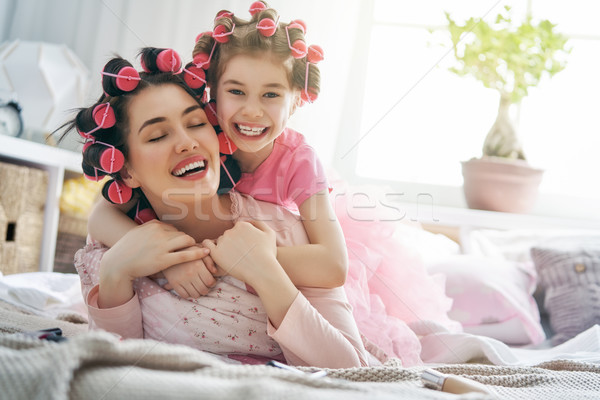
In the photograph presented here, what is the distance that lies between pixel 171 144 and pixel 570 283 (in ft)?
3.72

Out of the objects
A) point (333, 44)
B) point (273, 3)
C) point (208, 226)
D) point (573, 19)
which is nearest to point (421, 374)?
point (208, 226)

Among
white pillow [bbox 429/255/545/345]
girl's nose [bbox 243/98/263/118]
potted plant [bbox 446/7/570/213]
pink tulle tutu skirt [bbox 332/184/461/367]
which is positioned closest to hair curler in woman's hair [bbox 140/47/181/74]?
girl's nose [bbox 243/98/263/118]

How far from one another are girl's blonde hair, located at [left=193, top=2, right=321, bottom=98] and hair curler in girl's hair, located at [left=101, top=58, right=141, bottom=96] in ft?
0.31

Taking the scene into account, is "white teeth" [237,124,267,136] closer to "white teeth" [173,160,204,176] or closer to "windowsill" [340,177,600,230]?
"white teeth" [173,160,204,176]

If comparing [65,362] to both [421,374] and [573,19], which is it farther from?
[573,19]

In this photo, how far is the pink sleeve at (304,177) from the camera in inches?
31.6

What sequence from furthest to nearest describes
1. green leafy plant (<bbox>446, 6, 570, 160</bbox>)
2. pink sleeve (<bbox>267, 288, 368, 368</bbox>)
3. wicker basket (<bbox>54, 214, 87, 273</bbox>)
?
green leafy plant (<bbox>446, 6, 570, 160</bbox>), wicker basket (<bbox>54, 214, 87, 273</bbox>), pink sleeve (<bbox>267, 288, 368, 368</bbox>)

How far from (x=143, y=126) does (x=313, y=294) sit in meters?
0.32

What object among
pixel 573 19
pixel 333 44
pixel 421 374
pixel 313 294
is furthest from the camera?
pixel 573 19

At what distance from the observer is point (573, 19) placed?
219 cm

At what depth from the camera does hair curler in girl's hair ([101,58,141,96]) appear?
0.73 m

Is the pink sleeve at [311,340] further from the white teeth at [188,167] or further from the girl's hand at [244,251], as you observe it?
the white teeth at [188,167]

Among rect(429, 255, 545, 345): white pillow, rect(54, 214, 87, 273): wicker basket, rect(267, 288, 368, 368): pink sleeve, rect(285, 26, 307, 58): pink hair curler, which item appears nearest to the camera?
rect(267, 288, 368, 368): pink sleeve

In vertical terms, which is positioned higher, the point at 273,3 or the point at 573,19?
the point at 573,19
